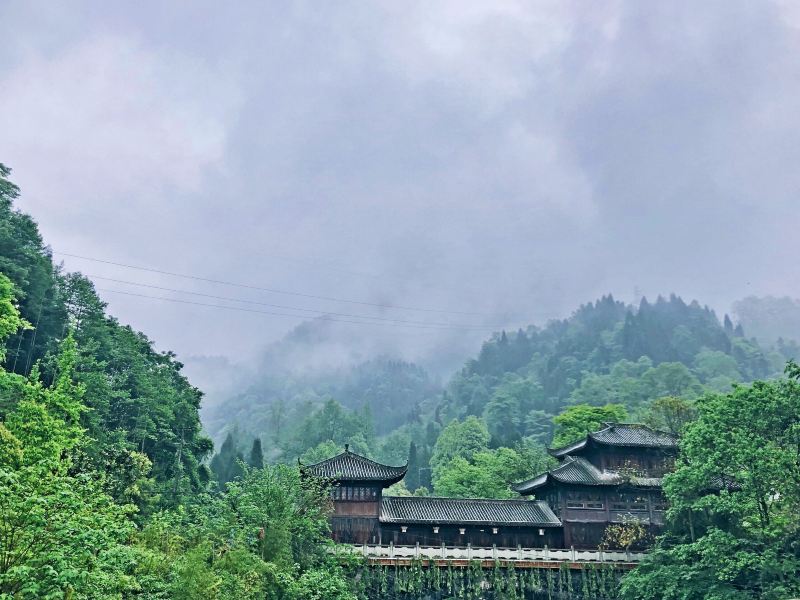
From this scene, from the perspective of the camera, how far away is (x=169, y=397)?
159 feet

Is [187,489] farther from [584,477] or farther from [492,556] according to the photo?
[584,477]

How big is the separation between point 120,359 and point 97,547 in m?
37.5

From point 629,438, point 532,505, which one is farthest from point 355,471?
point 629,438

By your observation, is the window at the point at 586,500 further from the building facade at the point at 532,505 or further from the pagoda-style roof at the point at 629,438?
the pagoda-style roof at the point at 629,438

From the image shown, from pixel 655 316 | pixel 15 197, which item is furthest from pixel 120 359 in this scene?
pixel 655 316

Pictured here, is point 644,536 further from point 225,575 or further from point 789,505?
point 225,575

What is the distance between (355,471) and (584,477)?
15239 mm

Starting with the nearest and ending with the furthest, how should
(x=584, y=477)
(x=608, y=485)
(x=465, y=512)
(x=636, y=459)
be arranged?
(x=465, y=512)
(x=608, y=485)
(x=584, y=477)
(x=636, y=459)

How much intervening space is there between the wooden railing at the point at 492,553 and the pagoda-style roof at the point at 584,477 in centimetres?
426

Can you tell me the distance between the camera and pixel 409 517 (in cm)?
3897

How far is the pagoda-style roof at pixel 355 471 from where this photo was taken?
3834 cm

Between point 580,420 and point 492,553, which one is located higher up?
point 580,420

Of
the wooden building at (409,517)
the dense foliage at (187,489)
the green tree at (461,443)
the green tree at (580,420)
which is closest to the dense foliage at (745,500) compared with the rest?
→ the dense foliage at (187,489)

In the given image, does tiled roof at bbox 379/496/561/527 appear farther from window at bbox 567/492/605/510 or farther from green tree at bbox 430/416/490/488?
green tree at bbox 430/416/490/488
